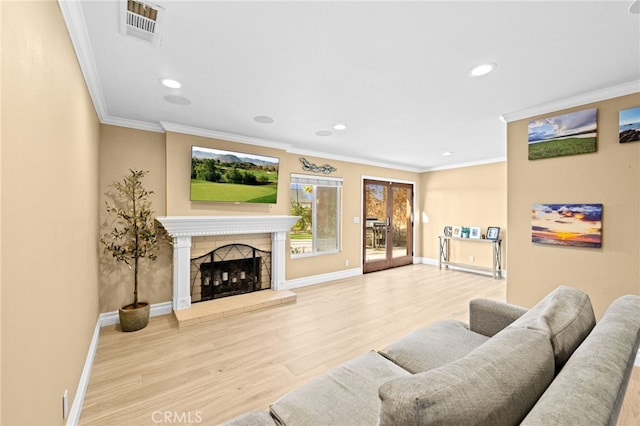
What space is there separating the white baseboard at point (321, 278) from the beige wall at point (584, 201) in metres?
3.01

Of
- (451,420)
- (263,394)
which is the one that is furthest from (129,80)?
(451,420)

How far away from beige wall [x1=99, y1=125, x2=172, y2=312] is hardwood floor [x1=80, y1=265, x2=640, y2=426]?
1.22ft

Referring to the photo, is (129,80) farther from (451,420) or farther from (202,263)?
(451,420)

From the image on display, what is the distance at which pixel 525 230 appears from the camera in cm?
302

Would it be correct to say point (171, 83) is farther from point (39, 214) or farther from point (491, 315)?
point (491, 315)

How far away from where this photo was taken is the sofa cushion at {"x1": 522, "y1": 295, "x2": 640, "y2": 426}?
2.20 ft

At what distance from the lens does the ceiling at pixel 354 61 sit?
159 cm

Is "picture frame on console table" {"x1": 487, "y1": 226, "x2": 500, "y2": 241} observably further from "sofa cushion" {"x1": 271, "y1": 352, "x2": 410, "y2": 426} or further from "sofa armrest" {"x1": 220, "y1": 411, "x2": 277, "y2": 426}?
"sofa armrest" {"x1": 220, "y1": 411, "x2": 277, "y2": 426}

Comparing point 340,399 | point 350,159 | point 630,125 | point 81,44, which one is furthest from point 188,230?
point 630,125

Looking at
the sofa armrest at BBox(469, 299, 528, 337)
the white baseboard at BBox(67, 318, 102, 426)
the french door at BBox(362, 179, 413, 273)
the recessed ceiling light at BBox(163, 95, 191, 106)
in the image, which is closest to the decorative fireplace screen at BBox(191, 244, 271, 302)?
the white baseboard at BBox(67, 318, 102, 426)

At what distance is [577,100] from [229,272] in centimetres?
464

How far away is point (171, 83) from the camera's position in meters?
2.43

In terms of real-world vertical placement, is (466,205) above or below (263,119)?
below

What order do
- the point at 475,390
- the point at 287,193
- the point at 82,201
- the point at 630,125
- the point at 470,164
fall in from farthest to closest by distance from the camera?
the point at 470,164
the point at 287,193
the point at 630,125
the point at 82,201
the point at 475,390
